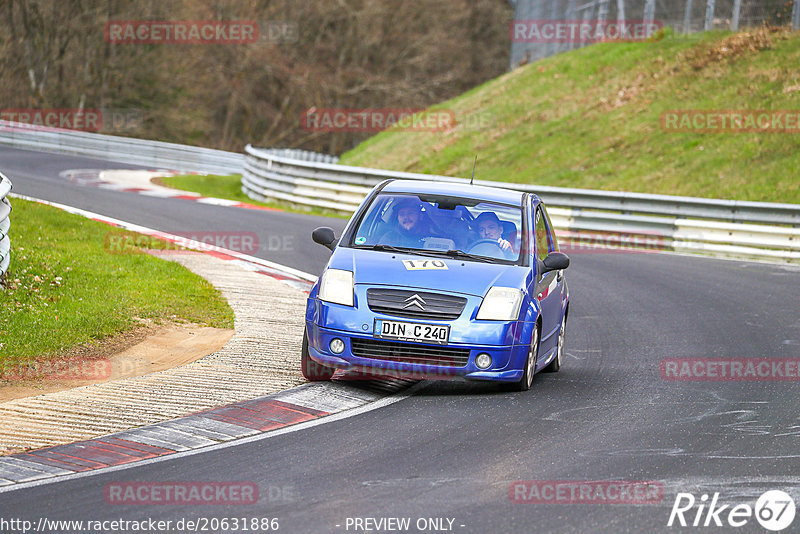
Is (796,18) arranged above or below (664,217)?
above

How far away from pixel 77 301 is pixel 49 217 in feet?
22.0

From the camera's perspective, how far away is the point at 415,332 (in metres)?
8.41

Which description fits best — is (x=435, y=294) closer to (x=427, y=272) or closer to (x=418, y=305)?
(x=418, y=305)

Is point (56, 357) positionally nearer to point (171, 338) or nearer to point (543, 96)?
point (171, 338)

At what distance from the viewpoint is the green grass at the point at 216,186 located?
2786 centimetres

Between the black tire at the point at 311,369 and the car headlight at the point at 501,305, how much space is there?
4.52ft

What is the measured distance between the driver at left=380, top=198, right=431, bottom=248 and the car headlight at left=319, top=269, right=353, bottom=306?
29.0 inches

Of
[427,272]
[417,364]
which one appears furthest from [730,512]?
[427,272]

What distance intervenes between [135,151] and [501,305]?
1308 inches

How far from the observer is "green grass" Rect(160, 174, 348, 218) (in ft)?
91.4

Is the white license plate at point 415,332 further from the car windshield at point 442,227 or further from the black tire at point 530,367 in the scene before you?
the car windshield at point 442,227

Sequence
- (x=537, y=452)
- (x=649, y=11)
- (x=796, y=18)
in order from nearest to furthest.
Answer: (x=537, y=452) → (x=796, y=18) → (x=649, y=11)

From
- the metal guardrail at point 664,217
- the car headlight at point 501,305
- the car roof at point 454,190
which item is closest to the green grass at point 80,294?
the car roof at point 454,190

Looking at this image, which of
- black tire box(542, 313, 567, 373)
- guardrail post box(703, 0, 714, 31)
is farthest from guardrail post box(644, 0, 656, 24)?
black tire box(542, 313, 567, 373)
